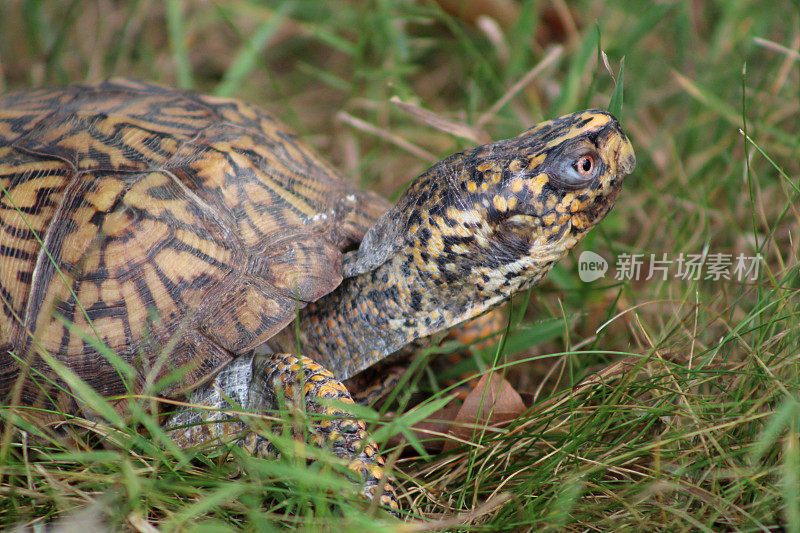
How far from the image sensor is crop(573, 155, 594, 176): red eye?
71.9 inches

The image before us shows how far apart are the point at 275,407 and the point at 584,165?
1321mm

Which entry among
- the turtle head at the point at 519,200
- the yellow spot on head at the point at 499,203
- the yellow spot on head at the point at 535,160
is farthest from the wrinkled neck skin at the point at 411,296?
the yellow spot on head at the point at 535,160

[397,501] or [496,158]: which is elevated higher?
[496,158]

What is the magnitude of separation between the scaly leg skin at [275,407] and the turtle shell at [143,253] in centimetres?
11

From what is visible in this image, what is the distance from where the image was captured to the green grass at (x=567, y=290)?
5.37ft

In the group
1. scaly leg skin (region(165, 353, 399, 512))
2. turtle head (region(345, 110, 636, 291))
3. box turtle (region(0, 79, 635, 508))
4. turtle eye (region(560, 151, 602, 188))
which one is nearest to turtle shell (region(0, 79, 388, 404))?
box turtle (region(0, 79, 635, 508))

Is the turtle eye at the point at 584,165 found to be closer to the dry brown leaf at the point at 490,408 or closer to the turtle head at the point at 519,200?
the turtle head at the point at 519,200

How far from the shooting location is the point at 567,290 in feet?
8.46

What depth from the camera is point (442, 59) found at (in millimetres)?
4301

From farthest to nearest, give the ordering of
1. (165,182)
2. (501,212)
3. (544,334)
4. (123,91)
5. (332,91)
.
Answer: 1. (332,91)
2. (123,91)
3. (544,334)
4. (165,182)
5. (501,212)

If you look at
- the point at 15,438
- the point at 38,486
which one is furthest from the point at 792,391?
the point at 15,438

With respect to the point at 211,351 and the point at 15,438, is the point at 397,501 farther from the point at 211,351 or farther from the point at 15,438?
the point at 15,438

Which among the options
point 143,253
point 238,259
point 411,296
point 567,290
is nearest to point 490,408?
point 411,296

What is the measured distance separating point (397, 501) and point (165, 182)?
137cm
